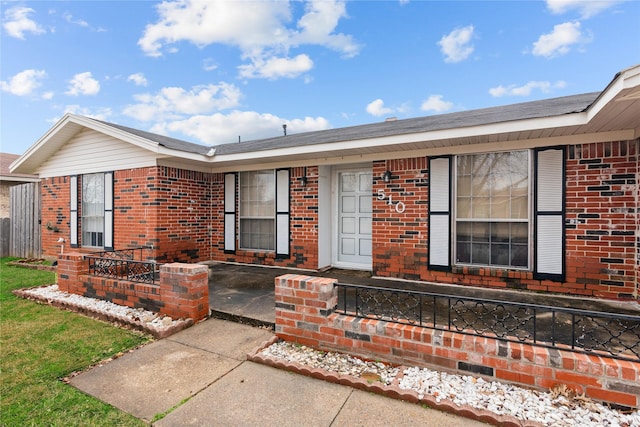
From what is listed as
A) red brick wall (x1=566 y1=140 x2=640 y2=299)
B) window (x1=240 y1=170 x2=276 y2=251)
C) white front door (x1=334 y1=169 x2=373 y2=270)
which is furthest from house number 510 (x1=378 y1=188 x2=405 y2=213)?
window (x1=240 y1=170 x2=276 y2=251)

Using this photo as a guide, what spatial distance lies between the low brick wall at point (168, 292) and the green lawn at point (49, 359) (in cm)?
43

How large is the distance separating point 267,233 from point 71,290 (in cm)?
371

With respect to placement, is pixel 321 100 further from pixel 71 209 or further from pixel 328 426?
pixel 328 426

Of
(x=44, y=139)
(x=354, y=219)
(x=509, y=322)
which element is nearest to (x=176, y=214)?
(x=44, y=139)

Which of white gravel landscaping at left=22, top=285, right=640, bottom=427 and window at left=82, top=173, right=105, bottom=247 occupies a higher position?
window at left=82, top=173, right=105, bottom=247

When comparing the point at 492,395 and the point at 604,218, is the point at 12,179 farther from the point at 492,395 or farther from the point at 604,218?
the point at 604,218

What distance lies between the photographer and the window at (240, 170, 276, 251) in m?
7.17

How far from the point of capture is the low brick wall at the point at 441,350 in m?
2.12

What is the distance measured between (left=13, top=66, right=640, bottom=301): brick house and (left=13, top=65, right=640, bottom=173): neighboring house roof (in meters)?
0.02

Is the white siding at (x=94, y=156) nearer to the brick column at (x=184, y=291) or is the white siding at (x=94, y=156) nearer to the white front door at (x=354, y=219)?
the brick column at (x=184, y=291)

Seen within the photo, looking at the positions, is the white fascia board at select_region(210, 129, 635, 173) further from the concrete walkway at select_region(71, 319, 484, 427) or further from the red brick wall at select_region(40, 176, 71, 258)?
the red brick wall at select_region(40, 176, 71, 258)

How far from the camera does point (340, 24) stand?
32.8 ft

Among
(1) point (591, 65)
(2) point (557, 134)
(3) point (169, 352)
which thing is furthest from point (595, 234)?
(1) point (591, 65)

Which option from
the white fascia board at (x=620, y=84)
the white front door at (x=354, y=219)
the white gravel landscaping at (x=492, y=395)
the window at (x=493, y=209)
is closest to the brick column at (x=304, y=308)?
the white gravel landscaping at (x=492, y=395)
